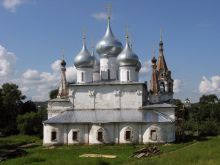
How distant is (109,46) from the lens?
4150cm

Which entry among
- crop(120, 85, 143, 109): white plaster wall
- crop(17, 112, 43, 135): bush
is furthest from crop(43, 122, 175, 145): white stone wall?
crop(17, 112, 43, 135): bush

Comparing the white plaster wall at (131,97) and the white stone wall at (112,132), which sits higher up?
the white plaster wall at (131,97)

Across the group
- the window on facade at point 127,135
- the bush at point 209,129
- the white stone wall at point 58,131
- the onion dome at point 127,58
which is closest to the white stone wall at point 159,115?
the window on facade at point 127,135

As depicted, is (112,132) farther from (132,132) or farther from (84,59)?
(84,59)

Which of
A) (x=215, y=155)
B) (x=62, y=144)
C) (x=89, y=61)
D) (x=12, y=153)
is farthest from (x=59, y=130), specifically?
(x=215, y=155)

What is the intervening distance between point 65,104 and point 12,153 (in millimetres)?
15984

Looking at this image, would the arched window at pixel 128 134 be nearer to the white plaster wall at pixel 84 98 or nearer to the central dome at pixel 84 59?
the white plaster wall at pixel 84 98

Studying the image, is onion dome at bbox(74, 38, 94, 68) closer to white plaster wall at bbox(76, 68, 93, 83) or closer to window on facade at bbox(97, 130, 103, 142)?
Result: white plaster wall at bbox(76, 68, 93, 83)

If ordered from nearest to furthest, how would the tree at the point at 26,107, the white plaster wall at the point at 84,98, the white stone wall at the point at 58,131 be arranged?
the white stone wall at the point at 58,131, the white plaster wall at the point at 84,98, the tree at the point at 26,107

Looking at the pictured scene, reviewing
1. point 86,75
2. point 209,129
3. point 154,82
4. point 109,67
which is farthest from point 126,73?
point 209,129

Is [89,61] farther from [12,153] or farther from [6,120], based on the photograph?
[6,120]

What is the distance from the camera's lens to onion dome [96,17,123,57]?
4153 centimetres

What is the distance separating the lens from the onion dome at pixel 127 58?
39.2 m

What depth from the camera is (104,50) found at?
4156 cm
